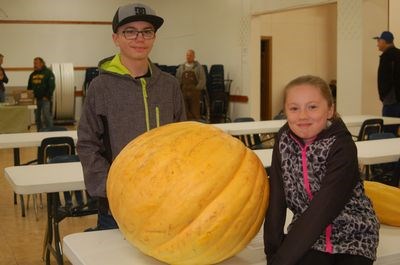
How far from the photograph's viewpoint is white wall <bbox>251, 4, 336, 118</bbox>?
1479 centimetres

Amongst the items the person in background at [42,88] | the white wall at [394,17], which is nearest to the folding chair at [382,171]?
the white wall at [394,17]

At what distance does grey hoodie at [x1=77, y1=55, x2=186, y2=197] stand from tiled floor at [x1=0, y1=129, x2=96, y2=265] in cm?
239

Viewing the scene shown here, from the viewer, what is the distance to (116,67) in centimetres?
241

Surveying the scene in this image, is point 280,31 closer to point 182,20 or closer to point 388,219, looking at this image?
point 182,20

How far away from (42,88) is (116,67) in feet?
34.5

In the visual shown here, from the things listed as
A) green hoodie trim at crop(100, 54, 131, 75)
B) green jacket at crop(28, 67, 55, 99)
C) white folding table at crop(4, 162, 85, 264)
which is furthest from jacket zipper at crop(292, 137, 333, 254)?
green jacket at crop(28, 67, 55, 99)

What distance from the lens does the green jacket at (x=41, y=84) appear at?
12.4m

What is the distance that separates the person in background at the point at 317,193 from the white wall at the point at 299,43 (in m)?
12.7

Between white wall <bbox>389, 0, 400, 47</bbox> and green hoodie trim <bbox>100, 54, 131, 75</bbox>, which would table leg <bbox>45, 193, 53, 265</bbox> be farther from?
white wall <bbox>389, 0, 400, 47</bbox>

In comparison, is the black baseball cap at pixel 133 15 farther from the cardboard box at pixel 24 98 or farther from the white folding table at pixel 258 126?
the cardboard box at pixel 24 98

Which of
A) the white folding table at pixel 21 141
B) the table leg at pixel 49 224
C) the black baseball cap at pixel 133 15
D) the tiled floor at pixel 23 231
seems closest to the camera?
the black baseball cap at pixel 133 15

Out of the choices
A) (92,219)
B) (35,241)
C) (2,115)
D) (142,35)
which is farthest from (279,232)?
(2,115)

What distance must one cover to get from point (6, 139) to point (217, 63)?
32.6 feet

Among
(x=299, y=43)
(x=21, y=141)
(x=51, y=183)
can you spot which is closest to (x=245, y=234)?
(x=51, y=183)
